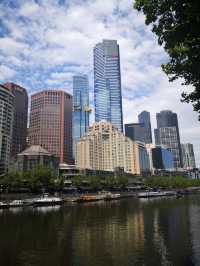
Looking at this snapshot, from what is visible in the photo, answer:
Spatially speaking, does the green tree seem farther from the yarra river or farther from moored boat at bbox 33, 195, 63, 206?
moored boat at bbox 33, 195, 63, 206

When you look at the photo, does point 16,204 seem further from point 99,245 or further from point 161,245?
point 161,245

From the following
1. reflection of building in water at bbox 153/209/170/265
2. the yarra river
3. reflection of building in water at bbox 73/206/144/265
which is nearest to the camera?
reflection of building in water at bbox 153/209/170/265

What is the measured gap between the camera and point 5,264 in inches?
1192

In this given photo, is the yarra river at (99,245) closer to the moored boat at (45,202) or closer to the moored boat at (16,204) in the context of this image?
the moored boat at (16,204)

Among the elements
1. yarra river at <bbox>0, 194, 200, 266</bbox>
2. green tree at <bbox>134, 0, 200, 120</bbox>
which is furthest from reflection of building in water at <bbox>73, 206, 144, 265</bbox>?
green tree at <bbox>134, 0, 200, 120</bbox>

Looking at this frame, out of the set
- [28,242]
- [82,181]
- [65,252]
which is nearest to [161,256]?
[65,252]

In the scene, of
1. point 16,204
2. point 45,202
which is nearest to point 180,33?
point 16,204

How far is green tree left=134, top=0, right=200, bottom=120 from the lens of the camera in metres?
18.8

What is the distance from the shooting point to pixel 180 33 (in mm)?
19906

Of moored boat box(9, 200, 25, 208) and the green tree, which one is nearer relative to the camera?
the green tree

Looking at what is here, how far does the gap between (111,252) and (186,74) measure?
2373cm

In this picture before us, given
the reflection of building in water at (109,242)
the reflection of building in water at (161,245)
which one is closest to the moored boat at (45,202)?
the reflection of building in water at (109,242)

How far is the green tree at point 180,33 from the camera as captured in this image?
18.8 metres

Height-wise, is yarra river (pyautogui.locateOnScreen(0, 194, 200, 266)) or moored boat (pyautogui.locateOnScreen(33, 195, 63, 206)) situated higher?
moored boat (pyautogui.locateOnScreen(33, 195, 63, 206))
